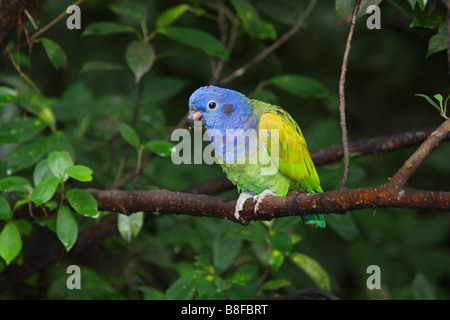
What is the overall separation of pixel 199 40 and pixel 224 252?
1.08m

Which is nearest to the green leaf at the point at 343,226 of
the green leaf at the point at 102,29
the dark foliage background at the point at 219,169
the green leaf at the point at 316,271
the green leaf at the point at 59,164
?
the dark foliage background at the point at 219,169

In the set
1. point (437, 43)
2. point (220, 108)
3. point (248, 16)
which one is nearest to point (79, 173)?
point (220, 108)

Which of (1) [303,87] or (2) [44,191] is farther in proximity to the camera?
(1) [303,87]

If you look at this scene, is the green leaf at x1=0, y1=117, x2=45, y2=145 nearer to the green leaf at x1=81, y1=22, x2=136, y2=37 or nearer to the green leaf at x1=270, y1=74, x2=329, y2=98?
the green leaf at x1=81, y1=22, x2=136, y2=37

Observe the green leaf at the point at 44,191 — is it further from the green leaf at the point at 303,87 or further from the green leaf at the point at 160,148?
the green leaf at the point at 303,87

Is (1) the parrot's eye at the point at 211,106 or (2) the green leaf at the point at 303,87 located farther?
(2) the green leaf at the point at 303,87

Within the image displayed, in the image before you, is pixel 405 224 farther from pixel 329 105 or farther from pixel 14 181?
pixel 14 181

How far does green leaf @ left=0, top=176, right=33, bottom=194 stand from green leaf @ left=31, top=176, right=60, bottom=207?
0.44ft

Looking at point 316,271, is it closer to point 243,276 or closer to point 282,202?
point 243,276

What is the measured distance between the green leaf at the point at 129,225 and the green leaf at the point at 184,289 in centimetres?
30

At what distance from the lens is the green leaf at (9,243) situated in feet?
6.27

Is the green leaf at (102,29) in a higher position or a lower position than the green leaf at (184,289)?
higher

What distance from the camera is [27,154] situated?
2.37 meters

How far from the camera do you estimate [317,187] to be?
225 cm
